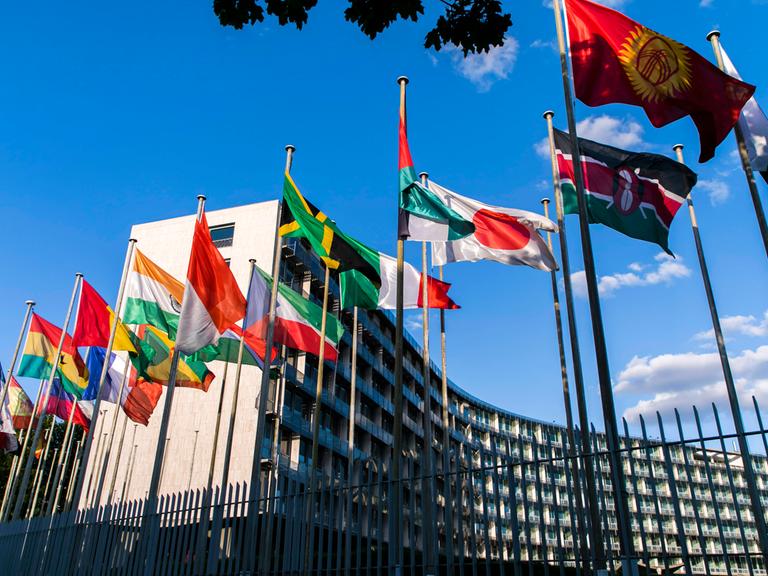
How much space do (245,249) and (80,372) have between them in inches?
760

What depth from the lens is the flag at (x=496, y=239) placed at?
13.9m

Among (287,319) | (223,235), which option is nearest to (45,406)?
(287,319)

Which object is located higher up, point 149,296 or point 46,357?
point 46,357

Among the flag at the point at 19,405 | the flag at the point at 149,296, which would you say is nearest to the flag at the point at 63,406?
the flag at the point at 19,405

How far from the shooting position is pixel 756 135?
11.0 m

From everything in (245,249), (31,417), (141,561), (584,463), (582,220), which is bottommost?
(141,561)

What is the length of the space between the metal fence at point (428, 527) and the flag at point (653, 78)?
15.5ft

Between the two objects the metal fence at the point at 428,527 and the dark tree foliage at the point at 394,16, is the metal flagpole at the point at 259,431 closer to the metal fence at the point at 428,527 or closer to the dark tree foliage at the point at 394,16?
the metal fence at the point at 428,527

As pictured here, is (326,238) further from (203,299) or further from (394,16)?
(394,16)

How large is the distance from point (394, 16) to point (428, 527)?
233 inches

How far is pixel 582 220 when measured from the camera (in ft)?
30.5

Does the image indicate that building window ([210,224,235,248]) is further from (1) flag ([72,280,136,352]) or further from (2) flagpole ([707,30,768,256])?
(2) flagpole ([707,30,768,256])

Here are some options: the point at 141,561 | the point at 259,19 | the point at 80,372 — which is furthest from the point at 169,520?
the point at 80,372

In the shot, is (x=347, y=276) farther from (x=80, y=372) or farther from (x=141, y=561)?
(x=80, y=372)
